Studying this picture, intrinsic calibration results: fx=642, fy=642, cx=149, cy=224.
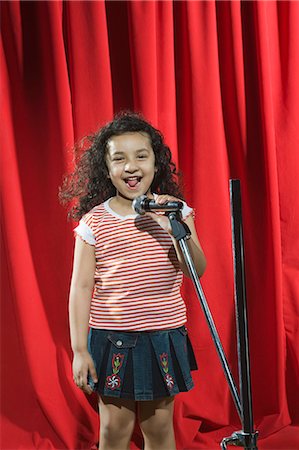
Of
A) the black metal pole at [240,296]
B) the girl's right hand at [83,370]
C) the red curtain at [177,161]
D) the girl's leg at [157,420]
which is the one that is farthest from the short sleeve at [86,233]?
the black metal pole at [240,296]

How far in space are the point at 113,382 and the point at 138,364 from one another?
0.06 m

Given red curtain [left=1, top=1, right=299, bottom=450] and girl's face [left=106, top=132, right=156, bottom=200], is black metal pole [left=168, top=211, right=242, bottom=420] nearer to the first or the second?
girl's face [left=106, top=132, right=156, bottom=200]

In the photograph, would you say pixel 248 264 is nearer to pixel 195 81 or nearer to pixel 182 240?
pixel 195 81

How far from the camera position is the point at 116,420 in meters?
1.32

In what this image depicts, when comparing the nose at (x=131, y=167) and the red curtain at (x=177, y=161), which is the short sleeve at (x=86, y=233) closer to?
the nose at (x=131, y=167)

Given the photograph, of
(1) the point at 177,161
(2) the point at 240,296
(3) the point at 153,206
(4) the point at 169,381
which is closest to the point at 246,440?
(2) the point at 240,296

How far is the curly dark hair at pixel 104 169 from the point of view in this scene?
54.0 inches

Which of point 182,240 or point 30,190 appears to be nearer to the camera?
point 182,240

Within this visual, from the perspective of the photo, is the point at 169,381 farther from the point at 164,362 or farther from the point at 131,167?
the point at 131,167

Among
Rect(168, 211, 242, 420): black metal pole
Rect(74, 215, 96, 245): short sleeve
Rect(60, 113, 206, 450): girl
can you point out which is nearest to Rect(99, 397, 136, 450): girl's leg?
Rect(60, 113, 206, 450): girl

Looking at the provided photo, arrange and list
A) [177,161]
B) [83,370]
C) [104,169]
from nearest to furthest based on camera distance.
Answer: [83,370] < [104,169] < [177,161]

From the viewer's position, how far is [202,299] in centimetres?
78

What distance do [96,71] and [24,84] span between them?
21 cm

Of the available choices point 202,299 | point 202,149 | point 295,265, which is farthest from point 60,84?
point 202,299
